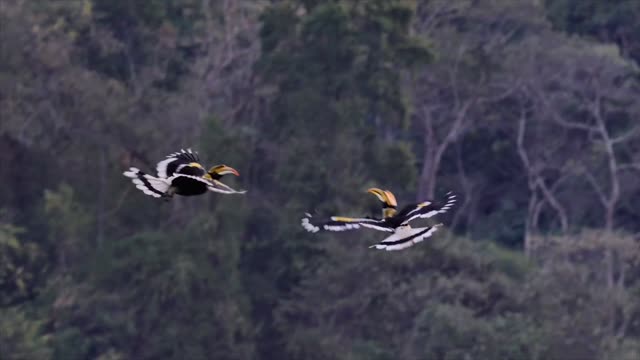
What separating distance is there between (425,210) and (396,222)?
18cm

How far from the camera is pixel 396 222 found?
433 inches

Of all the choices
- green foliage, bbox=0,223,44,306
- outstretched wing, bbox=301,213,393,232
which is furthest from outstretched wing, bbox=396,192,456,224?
green foliage, bbox=0,223,44,306

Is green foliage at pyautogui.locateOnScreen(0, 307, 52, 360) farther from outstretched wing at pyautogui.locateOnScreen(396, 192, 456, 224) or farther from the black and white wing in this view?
outstretched wing at pyautogui.locateOnScreen(396, 192, 456, 224)

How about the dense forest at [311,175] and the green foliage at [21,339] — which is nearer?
the green foliage at [21,339]

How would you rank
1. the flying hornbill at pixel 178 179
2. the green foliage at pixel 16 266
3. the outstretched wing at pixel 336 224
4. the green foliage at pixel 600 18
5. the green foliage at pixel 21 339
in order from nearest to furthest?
the outstretched wing at pixel 336 224, the flying hornbill at pixel 178 179, the green foliage at pixel 21 339, the green foliage at pixel 16 266, the green foliage at pixel 600 18

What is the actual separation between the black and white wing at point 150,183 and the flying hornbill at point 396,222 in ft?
2.77

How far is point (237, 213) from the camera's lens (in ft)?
87.1

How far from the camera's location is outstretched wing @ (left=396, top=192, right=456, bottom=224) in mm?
10852

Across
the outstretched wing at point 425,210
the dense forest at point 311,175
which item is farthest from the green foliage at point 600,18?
the outstretched wing at point 425,210

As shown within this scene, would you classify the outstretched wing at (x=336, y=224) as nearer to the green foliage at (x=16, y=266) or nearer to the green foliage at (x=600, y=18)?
the green foliage at (x=16, y=266)

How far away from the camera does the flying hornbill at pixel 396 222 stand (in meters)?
10.6

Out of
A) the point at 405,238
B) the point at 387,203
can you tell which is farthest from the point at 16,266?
the point at 405,238

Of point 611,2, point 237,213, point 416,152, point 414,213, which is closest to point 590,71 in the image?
point 611,2

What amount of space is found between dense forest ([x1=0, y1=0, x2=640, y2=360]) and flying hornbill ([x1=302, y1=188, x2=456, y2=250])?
12982 millimetres
